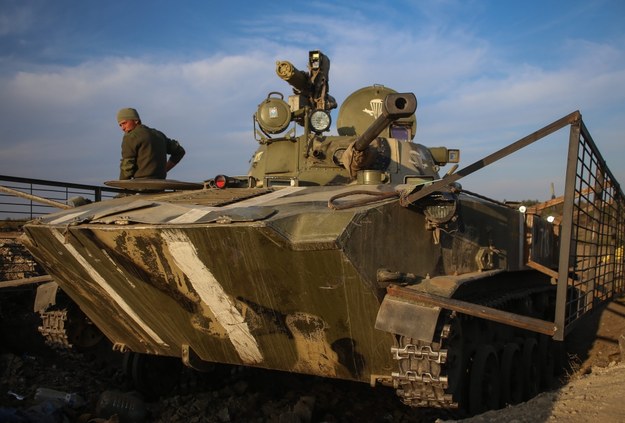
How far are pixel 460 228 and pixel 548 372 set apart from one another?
356cm

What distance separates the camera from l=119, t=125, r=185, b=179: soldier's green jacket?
20.2ft

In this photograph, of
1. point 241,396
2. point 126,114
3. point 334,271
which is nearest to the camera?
point 334,271

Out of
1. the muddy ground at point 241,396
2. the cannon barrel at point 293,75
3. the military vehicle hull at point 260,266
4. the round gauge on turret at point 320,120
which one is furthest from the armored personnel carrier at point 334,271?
the cannon barrel at point 293,75

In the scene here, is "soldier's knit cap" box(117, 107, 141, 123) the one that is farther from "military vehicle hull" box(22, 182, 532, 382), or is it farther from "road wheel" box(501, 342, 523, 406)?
"road wheel" box(501, 342, 523, 406)

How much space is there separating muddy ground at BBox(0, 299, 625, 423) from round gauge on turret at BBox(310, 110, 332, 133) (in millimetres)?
2828

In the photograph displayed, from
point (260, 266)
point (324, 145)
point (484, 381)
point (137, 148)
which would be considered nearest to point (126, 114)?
point (137, 148)

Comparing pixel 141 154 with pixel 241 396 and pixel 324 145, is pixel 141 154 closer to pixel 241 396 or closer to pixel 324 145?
pixel 324 145

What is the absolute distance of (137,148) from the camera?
20.4ft

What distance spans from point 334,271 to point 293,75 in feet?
13.2

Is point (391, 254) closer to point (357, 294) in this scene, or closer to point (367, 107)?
point (357, 294)

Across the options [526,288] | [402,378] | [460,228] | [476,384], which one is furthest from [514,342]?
[402,378]

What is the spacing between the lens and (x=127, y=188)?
226 inches

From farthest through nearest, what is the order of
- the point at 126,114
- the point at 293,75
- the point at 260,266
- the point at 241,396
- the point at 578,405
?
the point at 293,75
the point at 241,396
the point at 126,114
the point at 578,405
the point at 260,266

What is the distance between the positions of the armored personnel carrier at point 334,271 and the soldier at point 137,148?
351 mm
